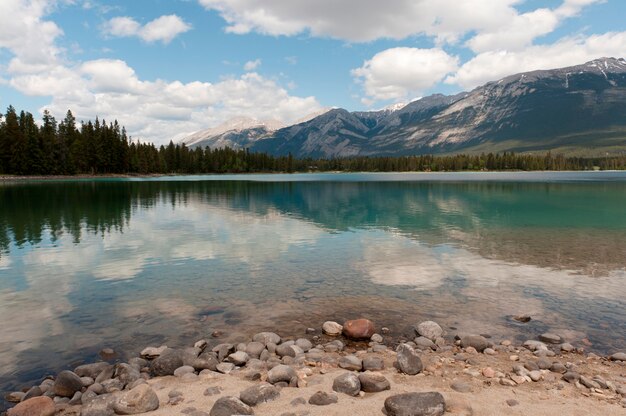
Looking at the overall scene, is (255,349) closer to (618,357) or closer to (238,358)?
(238,358)

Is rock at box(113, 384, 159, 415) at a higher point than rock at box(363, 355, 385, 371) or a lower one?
higher

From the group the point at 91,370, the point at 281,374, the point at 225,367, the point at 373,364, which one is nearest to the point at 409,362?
the point at 373,364

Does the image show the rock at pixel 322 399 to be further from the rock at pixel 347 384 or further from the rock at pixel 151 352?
the rock at pixel 151 352

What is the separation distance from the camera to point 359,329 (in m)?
18.0

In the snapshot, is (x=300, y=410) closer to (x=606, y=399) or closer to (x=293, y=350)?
(x=293, y=350)

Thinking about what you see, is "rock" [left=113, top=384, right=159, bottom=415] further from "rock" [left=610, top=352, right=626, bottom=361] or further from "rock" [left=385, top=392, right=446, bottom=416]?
"rock" [left=610, top=352, right=626, bottom=361]

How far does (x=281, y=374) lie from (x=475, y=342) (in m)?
8.59

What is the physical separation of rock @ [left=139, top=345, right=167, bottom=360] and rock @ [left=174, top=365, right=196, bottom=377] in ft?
6.74

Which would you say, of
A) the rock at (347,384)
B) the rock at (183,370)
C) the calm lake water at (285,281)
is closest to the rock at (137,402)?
the rock at (183,370)

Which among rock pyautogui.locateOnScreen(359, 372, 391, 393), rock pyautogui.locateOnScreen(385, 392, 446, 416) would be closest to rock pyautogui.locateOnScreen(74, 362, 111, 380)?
rock pyautogui.locateOnScreen(359, 372, 391, 393)

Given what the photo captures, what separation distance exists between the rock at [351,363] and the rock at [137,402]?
660 centimetres

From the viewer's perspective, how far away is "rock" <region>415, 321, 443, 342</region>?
17.7m

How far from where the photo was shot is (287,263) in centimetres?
3225

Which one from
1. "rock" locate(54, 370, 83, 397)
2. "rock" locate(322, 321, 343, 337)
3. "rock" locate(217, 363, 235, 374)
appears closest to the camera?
"rock" locate(54, 370, 83, 397)
